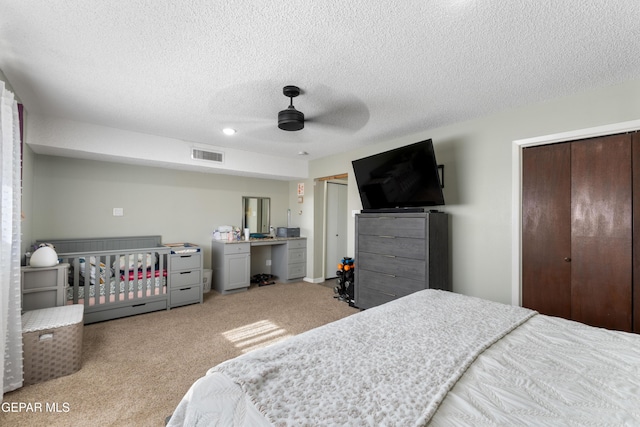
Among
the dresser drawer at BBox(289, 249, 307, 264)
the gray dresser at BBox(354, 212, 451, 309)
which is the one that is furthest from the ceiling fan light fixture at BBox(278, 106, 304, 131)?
the dresser drawer at BBox(289, 249, 307, 264)

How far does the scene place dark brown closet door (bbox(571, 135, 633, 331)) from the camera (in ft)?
7.18

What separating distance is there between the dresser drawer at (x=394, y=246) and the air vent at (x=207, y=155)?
2.45 metres

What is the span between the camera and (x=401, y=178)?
328 cm

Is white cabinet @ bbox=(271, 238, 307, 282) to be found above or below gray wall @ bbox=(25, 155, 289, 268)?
below

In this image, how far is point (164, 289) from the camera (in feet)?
12.2

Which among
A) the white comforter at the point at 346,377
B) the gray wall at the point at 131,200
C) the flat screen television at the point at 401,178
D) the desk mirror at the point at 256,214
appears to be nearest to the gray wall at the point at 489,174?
the flat screen television at the point at 401,178

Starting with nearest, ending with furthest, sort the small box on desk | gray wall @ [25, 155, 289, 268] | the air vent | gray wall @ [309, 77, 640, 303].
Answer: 1. gray wall @ [309, 77, 640, 303]
2. gray wall @ [25, 155, 289, 268]
3. the air vent
4. the small box on desk

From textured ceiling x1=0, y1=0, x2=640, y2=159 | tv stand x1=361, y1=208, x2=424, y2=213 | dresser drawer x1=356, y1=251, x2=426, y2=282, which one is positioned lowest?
dresser drawer x1=356, y1=251, x2=426, y2=282

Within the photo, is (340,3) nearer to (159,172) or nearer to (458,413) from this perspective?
(458,413)

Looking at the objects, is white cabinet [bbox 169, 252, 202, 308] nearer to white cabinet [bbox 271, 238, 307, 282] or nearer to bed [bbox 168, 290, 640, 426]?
white cabinet [bbox 271, 238, 307, 282]

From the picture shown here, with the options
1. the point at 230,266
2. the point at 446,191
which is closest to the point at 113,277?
the point at 230,266

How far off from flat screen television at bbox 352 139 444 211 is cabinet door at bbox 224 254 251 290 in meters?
2.29

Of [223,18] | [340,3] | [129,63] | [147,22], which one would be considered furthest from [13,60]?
[340,3]

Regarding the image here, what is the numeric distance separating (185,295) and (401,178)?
3.30 m
